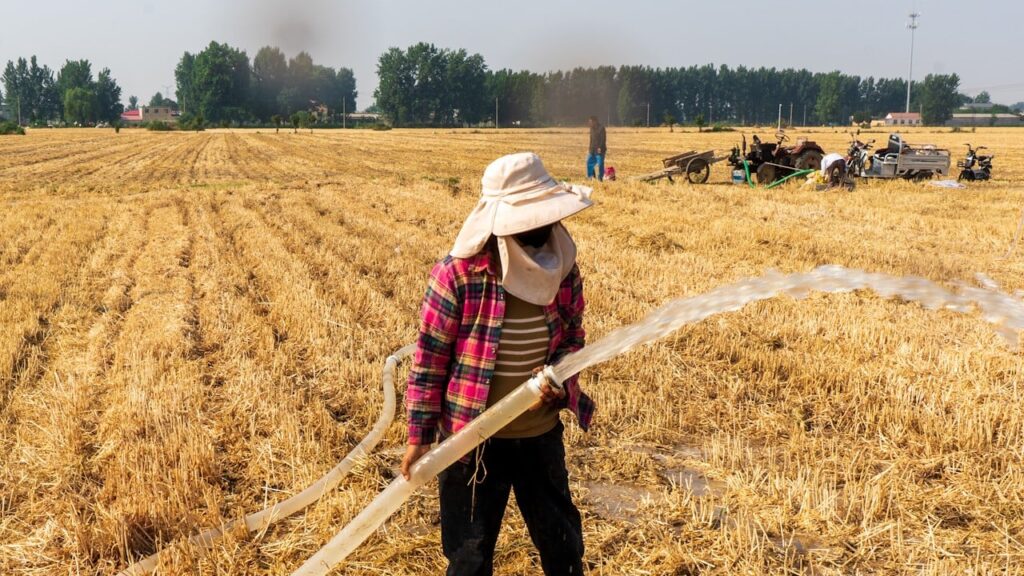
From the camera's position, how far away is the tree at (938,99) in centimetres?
12225

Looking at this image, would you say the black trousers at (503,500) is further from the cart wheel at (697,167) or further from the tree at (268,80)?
the tree at (268,80)

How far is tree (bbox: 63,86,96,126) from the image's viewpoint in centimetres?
11488

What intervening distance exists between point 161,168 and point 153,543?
27828mm

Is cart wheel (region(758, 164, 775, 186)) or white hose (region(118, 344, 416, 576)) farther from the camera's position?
cart wheel (region(758, 164, 775, 186))

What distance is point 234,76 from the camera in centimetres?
10788

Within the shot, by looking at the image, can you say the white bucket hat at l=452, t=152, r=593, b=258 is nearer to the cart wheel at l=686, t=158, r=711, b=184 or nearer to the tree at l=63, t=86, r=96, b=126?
the cart wheel at l=686, t=158, r=711, b=184

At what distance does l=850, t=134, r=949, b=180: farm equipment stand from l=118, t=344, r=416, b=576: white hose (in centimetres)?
1718

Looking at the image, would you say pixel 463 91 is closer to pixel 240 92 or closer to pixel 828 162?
pixel 240 92

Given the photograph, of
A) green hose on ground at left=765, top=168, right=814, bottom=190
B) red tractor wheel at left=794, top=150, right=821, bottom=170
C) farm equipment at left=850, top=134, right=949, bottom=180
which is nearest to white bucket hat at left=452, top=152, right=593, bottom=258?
green hose on ground at left=765, top=168, right=814, bottom=190

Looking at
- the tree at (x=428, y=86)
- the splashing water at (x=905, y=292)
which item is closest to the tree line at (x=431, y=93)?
the tree at (x=428, y=86)

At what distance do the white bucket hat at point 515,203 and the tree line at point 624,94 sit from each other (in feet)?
51.5

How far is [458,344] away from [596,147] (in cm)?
1699

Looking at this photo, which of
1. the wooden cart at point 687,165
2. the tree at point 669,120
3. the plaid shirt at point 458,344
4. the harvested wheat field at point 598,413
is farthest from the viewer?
the tree at point 669,120

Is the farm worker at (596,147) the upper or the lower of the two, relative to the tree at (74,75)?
lower
